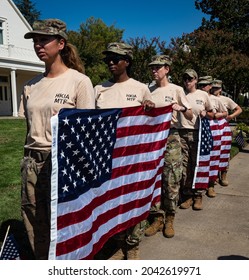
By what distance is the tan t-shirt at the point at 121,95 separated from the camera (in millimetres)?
3371

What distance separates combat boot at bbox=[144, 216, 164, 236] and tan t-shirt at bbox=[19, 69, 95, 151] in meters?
2.05

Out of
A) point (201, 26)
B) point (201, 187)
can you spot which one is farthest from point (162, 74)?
point (201, 26)

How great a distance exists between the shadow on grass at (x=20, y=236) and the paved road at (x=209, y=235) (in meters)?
1.17

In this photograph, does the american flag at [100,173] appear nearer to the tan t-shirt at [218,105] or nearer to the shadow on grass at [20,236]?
the shadow on grass at [20,236]

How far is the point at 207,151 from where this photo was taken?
5.54m

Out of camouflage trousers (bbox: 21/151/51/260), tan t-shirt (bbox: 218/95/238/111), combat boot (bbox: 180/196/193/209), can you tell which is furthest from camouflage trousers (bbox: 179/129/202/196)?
camouflage trousers (bbox: 21/151/51/260)

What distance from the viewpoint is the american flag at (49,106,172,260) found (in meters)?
2.44

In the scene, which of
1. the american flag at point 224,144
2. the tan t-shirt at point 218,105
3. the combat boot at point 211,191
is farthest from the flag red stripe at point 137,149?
the american flag at point 224,144

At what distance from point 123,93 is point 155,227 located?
181cm

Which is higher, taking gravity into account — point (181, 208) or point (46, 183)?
point (46, 183)

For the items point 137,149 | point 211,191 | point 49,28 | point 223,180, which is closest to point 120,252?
point 137,149

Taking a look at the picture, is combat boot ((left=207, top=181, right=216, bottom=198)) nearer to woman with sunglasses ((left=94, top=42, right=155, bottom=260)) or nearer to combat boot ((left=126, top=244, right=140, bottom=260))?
woman with sunglasses ((left=94, top=42, right=155, bottom=260))

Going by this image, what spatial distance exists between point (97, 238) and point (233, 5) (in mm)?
35211
